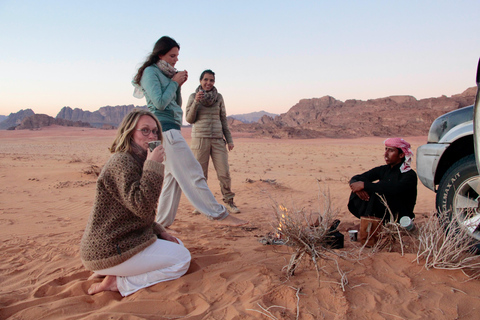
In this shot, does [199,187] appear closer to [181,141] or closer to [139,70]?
[181,141]

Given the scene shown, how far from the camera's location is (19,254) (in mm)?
3750

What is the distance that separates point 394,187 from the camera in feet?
12.5

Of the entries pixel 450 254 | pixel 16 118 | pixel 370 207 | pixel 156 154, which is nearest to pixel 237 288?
pixel 156 154

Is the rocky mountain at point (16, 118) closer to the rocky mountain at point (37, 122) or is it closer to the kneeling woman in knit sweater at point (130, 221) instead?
the rocky mountain at point (37, 122)

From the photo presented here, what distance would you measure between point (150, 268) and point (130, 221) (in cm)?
40

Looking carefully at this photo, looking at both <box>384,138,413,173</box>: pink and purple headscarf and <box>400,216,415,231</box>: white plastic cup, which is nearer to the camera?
<box>400,216,415,231</box>: white plastic cup

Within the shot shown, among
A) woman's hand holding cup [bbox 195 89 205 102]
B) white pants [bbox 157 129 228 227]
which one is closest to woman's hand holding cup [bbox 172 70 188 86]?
white pants [bbox 157 129 228 227]

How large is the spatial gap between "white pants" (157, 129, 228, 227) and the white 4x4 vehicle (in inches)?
94.5

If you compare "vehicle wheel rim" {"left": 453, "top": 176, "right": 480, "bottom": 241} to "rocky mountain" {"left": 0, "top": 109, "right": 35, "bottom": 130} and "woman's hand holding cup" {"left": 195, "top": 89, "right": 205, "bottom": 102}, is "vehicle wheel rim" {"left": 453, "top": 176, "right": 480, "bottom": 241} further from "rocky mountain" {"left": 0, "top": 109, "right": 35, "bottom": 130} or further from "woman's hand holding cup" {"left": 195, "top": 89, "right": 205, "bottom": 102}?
"rocky mountain" {"left": 0, "top": 109, "right": 35, "bottom": 130}

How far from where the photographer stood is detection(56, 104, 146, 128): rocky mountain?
403ft

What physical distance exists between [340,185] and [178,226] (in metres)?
5.51

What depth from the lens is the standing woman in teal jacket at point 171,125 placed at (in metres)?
3.87

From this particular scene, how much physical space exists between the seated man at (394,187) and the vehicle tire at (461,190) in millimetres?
291

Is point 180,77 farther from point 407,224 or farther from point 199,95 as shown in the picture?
point 407,224
